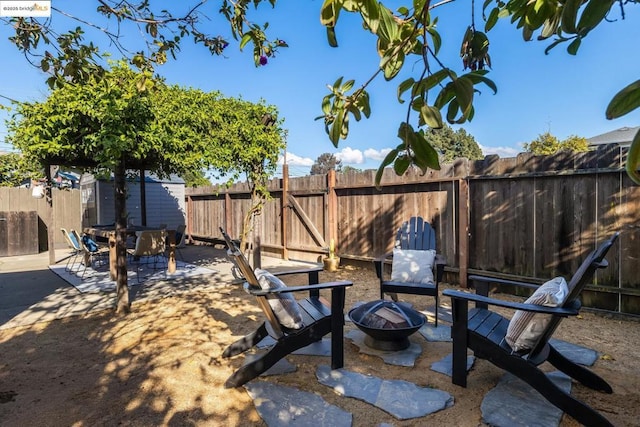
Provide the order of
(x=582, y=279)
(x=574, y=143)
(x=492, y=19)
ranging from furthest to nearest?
(x=574, y=143) < (x=582, y=279) < (x=492, y=19)

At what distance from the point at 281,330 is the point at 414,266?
78.1 inches

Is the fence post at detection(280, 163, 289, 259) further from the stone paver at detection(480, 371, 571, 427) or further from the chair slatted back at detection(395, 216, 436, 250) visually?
the stone paver at detection(480, 371, 571, 427)

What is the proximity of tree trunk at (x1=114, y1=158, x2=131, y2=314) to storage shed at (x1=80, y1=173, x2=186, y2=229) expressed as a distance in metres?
6.62

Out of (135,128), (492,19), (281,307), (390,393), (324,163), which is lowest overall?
(390,393)

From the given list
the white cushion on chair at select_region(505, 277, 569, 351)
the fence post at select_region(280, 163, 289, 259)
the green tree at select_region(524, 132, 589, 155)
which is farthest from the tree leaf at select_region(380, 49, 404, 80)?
the green tree at select_region(524, 132, 589, 155)

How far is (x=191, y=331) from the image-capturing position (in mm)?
3441

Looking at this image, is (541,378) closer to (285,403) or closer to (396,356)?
(396,356)

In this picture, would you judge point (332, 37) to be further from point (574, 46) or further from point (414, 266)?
point (414, 266)

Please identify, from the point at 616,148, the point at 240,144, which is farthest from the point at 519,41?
the point at 240,144

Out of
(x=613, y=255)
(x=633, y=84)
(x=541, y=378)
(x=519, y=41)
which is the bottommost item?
(x=541, y=378)

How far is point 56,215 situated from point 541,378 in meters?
12.2

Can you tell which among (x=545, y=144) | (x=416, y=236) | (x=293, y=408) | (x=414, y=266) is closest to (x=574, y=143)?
(x=545, y=144)

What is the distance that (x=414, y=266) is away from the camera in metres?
3.98

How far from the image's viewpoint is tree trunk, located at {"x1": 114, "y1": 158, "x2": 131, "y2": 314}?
405 cm
